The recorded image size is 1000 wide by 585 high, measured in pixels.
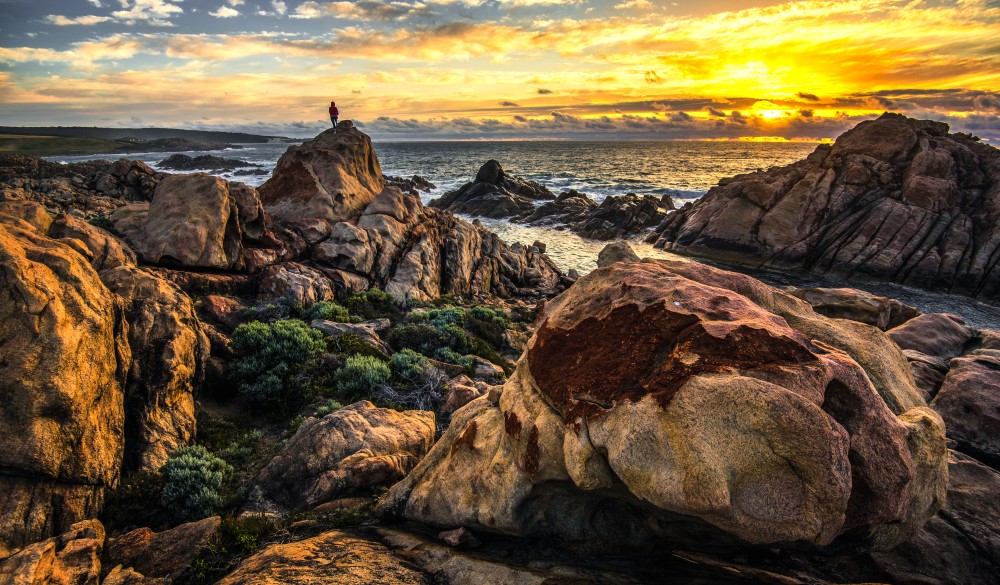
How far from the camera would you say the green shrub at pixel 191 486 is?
7996 millimetres

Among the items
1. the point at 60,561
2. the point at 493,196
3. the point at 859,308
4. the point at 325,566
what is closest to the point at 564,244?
the point at 493,196

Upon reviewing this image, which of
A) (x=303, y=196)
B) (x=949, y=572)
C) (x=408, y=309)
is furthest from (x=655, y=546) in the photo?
(x=303, y=196)

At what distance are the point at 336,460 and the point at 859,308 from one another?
21.9m

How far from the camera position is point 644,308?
668 centimetres

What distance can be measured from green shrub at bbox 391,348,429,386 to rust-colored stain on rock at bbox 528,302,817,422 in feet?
22.0

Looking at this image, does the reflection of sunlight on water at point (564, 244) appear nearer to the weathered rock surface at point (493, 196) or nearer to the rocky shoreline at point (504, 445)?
the weathered rock surface at point (493, 196)

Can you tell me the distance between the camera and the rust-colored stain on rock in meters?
5.42

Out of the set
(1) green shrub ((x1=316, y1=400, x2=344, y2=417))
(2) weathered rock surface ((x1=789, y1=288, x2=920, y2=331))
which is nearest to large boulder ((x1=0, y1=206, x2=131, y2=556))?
(1) green shrub ((x1=316, y1=400, x2=344, y2=417))

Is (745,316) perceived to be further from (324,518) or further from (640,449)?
(324,518)

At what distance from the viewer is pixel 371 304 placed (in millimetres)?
19562

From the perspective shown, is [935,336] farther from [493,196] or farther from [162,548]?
[493,196]

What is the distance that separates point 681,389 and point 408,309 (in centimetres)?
1660

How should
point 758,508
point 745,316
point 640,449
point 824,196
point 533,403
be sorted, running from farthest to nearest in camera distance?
point 824,196 < point 533,403 < point 745,316 < point 640,449 < point 758,508

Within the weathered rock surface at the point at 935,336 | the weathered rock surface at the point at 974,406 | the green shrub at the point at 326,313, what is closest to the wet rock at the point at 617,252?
the weathered rock surface at the point at 935,336
